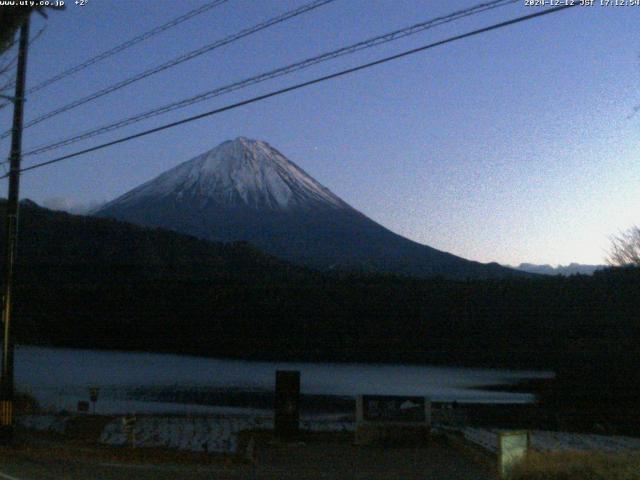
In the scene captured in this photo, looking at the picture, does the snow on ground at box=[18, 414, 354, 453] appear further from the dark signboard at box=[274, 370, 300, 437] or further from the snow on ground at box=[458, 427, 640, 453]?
the snow on ground at box=[458, 427, 640, 453]

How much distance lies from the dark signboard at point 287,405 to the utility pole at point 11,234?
5.92 m

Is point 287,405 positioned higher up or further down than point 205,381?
higher up

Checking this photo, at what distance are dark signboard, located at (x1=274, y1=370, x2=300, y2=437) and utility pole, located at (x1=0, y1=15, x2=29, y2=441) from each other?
5.92 m

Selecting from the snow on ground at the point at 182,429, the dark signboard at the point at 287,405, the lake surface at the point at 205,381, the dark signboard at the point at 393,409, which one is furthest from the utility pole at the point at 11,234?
the lake surface at the point at 205,381

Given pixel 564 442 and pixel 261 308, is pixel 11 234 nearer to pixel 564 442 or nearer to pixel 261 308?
pixel 564 442

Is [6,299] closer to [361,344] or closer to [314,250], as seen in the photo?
[361,344]

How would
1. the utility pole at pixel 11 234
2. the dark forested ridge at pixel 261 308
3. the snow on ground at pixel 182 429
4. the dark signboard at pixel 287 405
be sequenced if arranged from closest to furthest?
the utility pole at pixel 11 234 → the dark signboard at pixel 287 405 → the snow on ground at pixel 182 429 → the dark forested ridge at pixel 261 308

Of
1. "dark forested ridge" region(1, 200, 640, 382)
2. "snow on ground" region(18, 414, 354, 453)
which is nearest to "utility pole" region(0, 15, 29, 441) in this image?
"snow on ground" region(18, 414, 354, 453)

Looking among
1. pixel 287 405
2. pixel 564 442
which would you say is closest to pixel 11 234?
pixel 287 405

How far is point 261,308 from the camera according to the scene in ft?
293

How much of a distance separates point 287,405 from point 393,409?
247cm

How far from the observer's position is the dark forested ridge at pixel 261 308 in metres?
77.6

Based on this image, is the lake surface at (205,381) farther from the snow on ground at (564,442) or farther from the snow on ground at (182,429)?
the snow on ground at (564,442)

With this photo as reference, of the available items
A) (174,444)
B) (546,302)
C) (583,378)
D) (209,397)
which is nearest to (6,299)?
(174,444)
